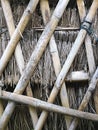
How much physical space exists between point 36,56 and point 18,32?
25 centimetres

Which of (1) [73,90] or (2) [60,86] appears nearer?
(2) [60,86]

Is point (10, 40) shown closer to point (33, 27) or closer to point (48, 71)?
point (33, 27)

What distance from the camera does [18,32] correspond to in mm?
1992

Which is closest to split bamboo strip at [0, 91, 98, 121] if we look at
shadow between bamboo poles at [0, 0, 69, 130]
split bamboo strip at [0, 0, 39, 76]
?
shadow between bamboo poles at [0, 0, 69, 130]

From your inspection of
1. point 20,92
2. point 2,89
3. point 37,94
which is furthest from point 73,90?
point 2,89

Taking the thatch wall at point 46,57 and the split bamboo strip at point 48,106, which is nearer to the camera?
the split bamboo strip at point 48,106

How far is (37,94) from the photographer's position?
2.12 metres

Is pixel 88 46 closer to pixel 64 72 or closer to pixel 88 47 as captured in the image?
pixel 88 47

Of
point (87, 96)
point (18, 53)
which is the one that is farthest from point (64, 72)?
point (18, 53)

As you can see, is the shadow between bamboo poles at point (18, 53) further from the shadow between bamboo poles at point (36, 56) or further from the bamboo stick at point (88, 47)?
the bamboo stick at point (88, 47)

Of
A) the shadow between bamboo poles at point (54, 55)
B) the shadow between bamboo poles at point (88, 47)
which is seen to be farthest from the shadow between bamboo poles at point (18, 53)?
the shadow between bamboo poles at point (88, 47)

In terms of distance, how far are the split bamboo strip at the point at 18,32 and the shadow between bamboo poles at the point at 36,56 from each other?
17cm

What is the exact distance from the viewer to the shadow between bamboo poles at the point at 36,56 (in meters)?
1.96

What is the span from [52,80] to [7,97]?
0.40 m
